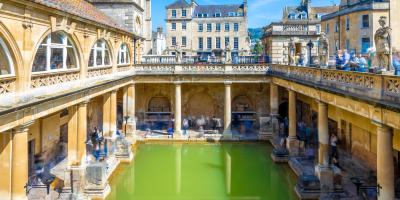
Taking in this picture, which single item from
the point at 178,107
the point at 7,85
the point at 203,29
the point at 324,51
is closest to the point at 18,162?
the point at 7,85

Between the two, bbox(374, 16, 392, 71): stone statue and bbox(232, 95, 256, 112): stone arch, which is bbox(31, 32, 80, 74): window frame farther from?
bbox(232, 95, 256, 112): stone arch

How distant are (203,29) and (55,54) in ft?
189

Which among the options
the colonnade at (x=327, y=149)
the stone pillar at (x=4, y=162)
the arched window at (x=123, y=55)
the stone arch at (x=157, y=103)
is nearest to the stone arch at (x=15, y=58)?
the stone pillar at (x=4, y=162)

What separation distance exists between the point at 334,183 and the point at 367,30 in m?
25.3

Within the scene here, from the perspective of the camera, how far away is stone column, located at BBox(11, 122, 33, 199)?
1197 cm

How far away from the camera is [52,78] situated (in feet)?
47.9

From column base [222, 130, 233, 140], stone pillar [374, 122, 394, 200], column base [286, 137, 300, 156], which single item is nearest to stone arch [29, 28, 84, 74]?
stone pillar [374, 122, 394, 200]

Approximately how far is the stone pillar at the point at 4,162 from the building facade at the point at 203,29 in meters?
60.2

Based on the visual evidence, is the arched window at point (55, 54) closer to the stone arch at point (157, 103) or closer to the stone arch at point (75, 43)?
the stone arch at point (75, 43)

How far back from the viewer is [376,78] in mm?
11398

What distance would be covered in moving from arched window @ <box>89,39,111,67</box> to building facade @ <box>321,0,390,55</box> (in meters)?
22.5

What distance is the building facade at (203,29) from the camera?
7156 centimetres

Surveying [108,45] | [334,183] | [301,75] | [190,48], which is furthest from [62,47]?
[190,48]

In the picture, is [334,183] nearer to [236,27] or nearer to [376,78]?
[376,78]
